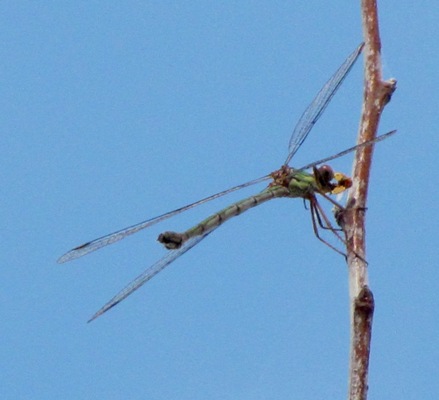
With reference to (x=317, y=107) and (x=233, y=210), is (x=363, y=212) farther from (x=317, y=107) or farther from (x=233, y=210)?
(x=317, y=107)

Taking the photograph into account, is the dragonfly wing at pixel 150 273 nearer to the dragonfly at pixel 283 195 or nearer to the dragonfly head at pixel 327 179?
the dragonfly at pixel 283 195

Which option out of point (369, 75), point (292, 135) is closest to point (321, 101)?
point (292, 135)

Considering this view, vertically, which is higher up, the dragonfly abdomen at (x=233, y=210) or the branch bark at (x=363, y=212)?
the dragonfly abdomen at (x=233, y=210)

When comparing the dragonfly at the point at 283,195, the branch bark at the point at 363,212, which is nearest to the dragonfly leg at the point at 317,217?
the dragonfly at the point at 283,195

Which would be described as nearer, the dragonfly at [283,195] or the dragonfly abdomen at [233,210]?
the dragonfly at [283,195]

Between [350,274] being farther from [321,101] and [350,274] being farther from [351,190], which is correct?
[321,101]

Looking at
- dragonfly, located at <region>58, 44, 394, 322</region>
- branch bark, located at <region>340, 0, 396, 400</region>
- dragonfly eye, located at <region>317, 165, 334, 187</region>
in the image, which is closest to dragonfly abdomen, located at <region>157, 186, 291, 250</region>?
dragonfly, located at <region>58, 44, 394, 322</region>

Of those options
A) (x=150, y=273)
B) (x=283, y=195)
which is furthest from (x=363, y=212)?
(x=283, y=195)

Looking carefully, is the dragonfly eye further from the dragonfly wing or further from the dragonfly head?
the dragonfly wing
